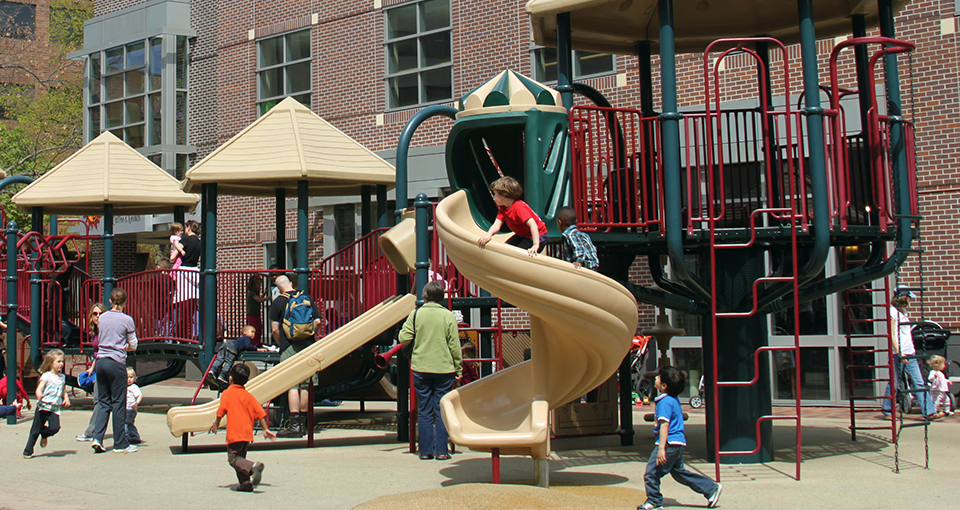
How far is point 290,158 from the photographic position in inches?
532

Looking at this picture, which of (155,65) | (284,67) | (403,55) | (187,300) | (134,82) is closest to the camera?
(187,300)

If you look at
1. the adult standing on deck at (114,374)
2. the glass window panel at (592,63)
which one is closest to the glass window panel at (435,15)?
the glass window panel at (592,63)

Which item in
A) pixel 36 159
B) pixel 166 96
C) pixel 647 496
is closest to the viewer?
pixel 647 496

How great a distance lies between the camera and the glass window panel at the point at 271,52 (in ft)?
74.8

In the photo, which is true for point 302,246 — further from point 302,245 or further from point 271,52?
point 271,52

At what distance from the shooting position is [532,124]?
361 inches

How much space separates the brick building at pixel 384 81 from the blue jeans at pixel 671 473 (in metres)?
8.71

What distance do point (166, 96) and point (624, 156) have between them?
1695cm

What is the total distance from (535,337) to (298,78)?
15601 millimetres

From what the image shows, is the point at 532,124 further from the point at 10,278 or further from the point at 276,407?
the point at 10,278

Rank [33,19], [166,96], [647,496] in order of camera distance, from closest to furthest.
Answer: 1. [647,496]
2. [166,96]
3. [33,19]

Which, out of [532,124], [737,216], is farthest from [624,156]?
[737,216]

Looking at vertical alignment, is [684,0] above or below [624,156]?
above

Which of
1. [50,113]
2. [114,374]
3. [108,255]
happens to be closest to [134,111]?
[50,113]
